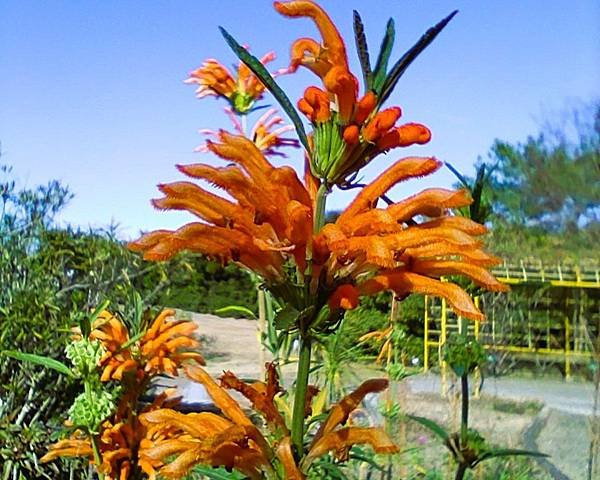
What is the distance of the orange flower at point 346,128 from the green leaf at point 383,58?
0.01 metres

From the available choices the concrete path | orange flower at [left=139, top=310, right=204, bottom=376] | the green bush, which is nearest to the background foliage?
the green bush

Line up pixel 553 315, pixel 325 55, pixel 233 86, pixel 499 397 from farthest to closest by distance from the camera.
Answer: pixel 553 315 < pixel 499 397 < pixel 233 86 < pixel 325 55

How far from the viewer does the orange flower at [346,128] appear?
0.77 meters

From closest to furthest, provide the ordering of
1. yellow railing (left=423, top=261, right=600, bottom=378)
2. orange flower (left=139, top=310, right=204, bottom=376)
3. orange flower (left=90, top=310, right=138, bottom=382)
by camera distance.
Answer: orange flower (left=90, top=310, right=138, bottom=382) → orange flower (left=139, top=310, right=204, bottom=376) → yellow railing (left=423, top=261, right=600, bottom=378)

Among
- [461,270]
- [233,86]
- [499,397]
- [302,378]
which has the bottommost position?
[499,397]

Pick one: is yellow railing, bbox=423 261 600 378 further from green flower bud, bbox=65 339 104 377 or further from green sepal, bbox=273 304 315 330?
green sepal, bbox=273 304 315 330

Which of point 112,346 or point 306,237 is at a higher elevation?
point 306,237

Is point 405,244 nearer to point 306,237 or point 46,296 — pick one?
point 306,237

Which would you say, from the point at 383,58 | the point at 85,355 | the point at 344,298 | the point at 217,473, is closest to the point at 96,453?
the point at 85,355

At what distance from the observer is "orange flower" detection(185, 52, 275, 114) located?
2.48 m

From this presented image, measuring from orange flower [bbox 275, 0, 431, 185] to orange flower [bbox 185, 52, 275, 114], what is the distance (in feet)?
5.53

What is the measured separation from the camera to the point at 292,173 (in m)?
0.80

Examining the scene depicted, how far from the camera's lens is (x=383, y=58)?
768 mm

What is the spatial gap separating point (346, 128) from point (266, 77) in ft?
0.29
